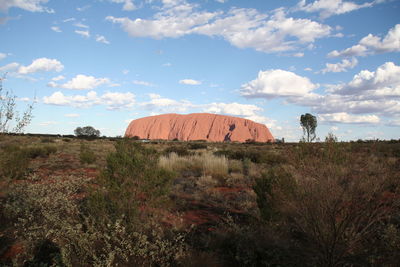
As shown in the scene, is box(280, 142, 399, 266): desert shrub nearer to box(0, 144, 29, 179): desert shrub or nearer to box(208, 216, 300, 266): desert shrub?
box(208, 216, 300, 266): desert shrub

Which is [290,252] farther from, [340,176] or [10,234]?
[10,234]

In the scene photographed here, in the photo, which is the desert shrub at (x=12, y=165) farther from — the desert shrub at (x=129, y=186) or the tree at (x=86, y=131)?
the tree at (x=86, y=131)

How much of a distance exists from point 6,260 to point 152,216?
2.37 metres

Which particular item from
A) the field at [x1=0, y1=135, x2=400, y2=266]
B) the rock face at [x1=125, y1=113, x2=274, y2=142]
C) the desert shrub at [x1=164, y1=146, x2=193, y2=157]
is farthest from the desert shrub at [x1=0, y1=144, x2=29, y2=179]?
the rock face at [x1=125, y1=113, x2=274, y2=142]

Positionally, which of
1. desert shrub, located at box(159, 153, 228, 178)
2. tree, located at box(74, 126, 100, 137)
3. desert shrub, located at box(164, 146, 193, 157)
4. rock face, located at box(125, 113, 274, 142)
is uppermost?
rock face, located at box(125, 113, 274, 142)

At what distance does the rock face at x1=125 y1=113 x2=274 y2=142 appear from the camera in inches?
5886

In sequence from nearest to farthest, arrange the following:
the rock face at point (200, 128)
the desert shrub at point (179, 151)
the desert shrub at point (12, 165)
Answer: the desert shrub at point (12, 165) → the desert shrub at point (179, 151) → the rock face at point (200, 128)

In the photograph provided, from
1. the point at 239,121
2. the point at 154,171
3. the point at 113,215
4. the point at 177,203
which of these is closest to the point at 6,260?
the point at 113,215

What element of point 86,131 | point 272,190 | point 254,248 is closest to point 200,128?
point 86,131

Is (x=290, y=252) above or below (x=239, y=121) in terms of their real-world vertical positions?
below

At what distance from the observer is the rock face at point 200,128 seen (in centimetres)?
14950

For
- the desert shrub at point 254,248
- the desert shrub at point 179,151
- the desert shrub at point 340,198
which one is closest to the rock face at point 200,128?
the desert shrub at point 179,151

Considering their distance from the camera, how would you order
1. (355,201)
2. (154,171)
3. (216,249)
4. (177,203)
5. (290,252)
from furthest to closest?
(177,203)
(154,171)
(216,249)
(290,252)
(355,201)

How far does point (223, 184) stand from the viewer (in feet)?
34.0
